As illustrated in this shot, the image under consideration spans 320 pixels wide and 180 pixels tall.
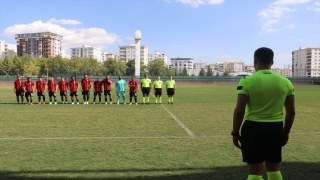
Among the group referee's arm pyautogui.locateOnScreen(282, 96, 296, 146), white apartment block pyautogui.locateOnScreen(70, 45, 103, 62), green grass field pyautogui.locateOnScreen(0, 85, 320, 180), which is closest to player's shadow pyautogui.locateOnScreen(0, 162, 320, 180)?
green grass field pyautogui.locateOnScreen(0, 85, 320, 180)

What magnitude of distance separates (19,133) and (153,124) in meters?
4.07

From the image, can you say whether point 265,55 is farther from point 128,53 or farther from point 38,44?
point 128,53

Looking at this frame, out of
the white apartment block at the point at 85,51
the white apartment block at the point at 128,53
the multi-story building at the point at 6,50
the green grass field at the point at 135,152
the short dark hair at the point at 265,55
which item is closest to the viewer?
the short dark hair at the point at 265,55

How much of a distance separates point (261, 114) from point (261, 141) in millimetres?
284

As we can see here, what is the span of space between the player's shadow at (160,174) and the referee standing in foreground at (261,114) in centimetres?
162

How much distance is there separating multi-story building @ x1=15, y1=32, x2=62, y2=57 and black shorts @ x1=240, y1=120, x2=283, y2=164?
15424 cm

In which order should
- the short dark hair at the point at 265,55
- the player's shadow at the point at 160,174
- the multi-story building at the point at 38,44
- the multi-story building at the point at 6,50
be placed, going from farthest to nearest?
1. the multi-story building at the point at 6,50
2. the multi-story building at the point at 38,44
3. the player's shadow at the point at 160,174
4. the short dark hair at the point at 265,55

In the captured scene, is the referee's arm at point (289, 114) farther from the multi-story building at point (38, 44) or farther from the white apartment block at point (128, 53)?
the white apartment block at point (128, 53)

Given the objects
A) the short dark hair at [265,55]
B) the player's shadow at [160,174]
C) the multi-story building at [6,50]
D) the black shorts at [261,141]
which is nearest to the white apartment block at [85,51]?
the multi-story building at [6,50]

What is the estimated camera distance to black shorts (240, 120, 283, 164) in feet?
10.2

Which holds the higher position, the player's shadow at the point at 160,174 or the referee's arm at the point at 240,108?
the referee's arm at the point at 240,108

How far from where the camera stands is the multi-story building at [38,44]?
148 metres

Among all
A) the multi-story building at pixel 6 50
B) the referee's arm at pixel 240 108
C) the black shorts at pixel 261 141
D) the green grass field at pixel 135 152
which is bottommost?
the green grass field at pixel 135 152

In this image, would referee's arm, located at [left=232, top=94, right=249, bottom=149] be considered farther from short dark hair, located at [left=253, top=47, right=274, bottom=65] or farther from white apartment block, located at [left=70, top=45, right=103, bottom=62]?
white apartment block, located at [left=70, top=45, right=103, bottom=62]
